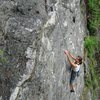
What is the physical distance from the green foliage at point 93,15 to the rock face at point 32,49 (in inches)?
121

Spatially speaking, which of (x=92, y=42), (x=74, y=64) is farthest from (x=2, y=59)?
(x=92, y=42)

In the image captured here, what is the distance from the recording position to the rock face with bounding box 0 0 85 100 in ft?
28.5

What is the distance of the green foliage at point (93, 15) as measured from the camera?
13.1 meters

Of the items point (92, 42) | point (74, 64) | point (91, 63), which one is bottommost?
point (91, 63)

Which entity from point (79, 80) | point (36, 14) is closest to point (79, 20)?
point (79, 80)

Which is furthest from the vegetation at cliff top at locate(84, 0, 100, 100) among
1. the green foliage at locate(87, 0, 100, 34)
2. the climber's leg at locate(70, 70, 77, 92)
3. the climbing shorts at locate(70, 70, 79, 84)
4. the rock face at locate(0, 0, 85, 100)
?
the rock face at locate(0, 0, 85, 100)

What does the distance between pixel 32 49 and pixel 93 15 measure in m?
4.95

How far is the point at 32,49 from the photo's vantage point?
878 cm

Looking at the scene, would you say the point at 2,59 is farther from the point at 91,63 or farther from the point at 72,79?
the point at 91,63

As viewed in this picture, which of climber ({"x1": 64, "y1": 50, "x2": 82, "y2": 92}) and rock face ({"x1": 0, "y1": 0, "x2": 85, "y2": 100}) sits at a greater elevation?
rock face ({"x1": 0, "y1": 0, "x2": 85, "y2": 100})

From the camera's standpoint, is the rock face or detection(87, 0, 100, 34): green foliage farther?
detection(87, 0, 100, 34): green foliage

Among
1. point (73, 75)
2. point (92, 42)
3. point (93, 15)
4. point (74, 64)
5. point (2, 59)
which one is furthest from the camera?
point (93, 15)

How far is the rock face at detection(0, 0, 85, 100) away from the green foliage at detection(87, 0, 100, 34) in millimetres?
3084

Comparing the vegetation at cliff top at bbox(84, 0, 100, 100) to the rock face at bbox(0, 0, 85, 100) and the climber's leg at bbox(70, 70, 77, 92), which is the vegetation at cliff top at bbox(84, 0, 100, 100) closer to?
the climber's leg at bbox(70, 70, 77, 92)
